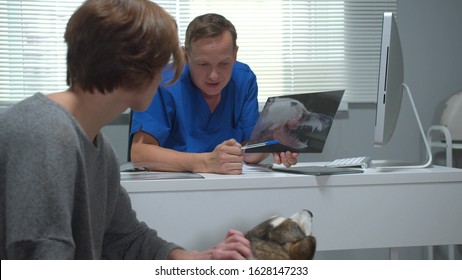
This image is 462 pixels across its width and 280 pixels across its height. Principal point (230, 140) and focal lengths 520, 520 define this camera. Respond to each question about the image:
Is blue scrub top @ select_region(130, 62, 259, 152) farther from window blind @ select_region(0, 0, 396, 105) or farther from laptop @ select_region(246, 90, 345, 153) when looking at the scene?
window blind @ select_region(0, 0, 396, 105)

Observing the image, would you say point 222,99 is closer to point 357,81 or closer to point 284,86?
point 284,86

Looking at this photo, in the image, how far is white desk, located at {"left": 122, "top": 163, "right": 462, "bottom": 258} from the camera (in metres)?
1.18

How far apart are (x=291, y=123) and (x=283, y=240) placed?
611 millimetres

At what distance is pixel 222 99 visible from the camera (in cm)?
180

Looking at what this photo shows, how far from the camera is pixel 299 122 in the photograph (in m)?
1.37

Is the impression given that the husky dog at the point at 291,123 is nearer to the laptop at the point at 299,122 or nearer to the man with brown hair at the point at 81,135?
the laptop at the point at 299,122

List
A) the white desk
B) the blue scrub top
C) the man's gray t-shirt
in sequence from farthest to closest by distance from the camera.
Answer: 1. the blue scrub top
2. the white desk
3. the man's gray t-shirt

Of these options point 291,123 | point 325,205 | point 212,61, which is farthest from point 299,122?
point 212,61

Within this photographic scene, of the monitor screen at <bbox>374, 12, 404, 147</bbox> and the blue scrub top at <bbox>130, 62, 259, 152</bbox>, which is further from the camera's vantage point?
the blue scrub top at <bbox>130, 62, 259, 152</bbox>

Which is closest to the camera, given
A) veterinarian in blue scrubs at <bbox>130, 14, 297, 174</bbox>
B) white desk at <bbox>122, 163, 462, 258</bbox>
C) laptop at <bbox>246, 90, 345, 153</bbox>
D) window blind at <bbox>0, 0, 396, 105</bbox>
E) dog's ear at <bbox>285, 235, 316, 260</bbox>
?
dog's ear at <bbox>285, 235, 316, 260</bbox>

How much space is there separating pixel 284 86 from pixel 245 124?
97 centimetres

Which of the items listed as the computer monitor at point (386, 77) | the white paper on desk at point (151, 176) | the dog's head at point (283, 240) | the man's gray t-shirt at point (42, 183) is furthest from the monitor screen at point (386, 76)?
the man's gray t-shirt at point (42, 183)

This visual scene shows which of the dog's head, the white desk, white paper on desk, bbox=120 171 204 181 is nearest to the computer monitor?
the white desk

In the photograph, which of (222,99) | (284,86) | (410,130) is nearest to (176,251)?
(222,99)
